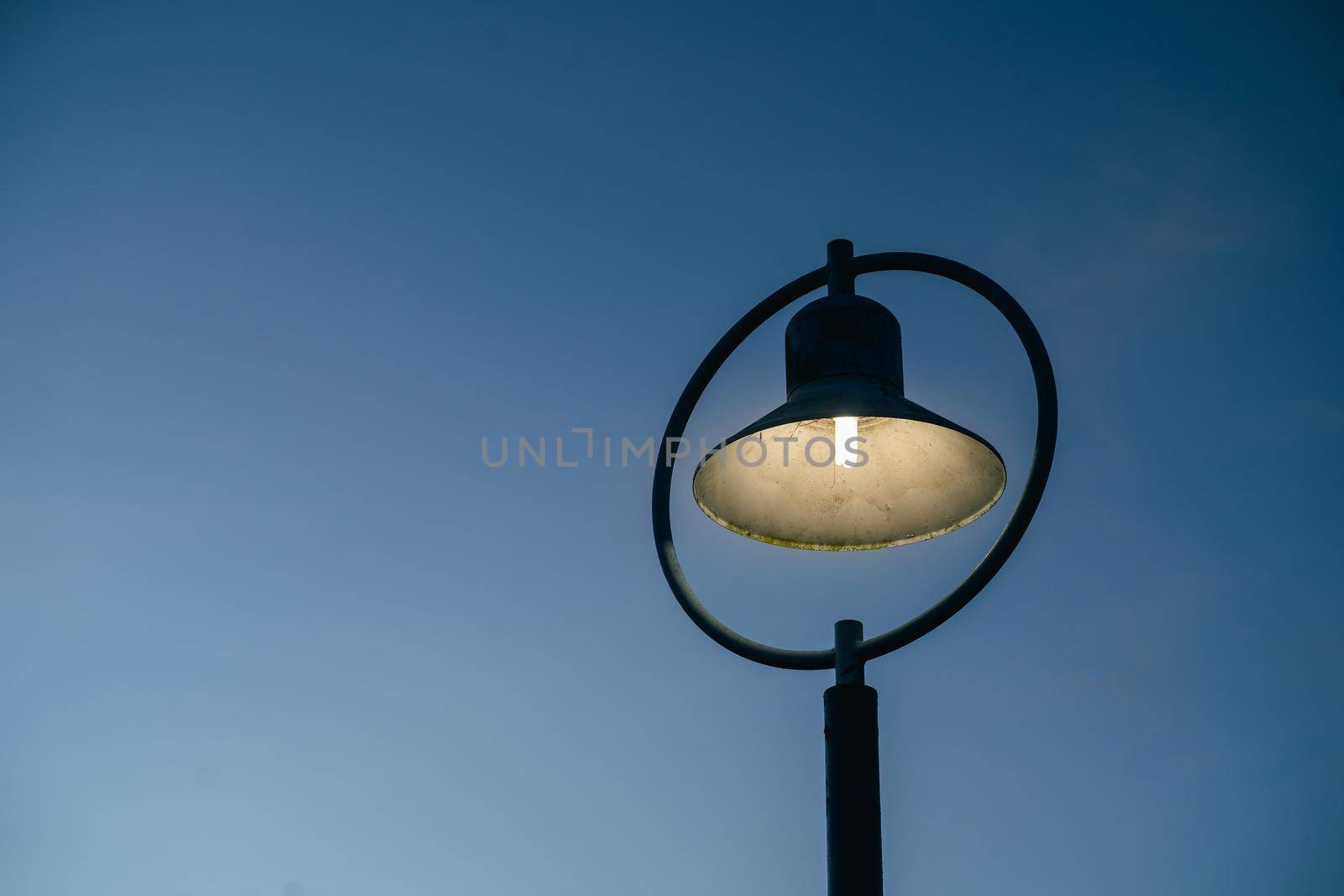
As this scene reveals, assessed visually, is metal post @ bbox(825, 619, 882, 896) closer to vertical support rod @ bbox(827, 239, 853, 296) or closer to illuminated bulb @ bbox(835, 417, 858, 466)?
illuminated bulb @ bbox(835, 417, 858, 466)

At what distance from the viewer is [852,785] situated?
8.40 feet

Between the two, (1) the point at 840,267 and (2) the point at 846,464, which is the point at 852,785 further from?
(1) the point at 840,267

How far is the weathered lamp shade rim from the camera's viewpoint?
3068 millimetres

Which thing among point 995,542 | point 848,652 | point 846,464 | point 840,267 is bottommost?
point 848,652

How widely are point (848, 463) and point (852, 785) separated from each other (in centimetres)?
125

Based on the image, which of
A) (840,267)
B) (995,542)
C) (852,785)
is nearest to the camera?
(852,785)

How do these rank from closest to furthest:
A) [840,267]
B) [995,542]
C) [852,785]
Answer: [852,785]
[995,542]
[840,267]

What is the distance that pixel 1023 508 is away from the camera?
274cm

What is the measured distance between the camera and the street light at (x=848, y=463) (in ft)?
9.16

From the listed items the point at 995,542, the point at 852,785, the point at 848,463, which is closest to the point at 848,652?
the point at 852,785

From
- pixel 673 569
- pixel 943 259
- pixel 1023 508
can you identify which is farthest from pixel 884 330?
pixel 673 569

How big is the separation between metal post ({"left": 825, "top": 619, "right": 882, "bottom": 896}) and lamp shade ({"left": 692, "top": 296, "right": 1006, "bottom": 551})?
74 centimetres

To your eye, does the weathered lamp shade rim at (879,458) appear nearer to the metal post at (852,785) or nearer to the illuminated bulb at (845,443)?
the illuminated bulb at (845,443)

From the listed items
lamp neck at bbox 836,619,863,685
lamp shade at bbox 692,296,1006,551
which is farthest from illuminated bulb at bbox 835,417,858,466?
lamp neck at bbox 836,619,863,685
